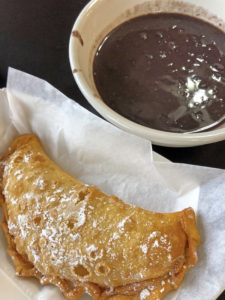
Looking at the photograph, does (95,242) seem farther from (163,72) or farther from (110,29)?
(110,29)

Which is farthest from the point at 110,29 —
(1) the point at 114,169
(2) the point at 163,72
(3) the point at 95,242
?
(3) the point at 95,242

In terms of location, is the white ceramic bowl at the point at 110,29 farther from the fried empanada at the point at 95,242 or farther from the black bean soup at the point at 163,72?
the fried empanada at the point at 95,242

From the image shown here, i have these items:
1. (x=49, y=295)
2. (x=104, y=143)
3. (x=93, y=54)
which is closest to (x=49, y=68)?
(x=93, y=54)

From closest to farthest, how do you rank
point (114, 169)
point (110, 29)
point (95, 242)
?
point (95, 242)
point (114, 169)
point (110, 29)

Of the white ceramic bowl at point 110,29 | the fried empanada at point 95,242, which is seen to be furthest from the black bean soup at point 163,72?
the fried empanada at point 95,242

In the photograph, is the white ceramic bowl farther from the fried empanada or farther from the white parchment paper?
the fried empanada

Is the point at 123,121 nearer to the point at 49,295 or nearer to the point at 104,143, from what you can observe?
the point at 104,143
